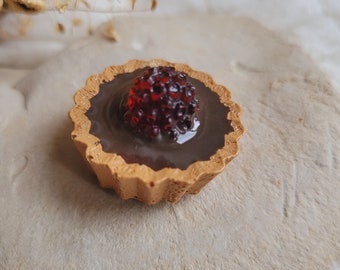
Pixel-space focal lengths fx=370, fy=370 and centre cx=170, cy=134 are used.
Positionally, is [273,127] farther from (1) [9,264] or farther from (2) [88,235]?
(1) [9,264]

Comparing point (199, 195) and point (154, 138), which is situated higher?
point (154, 138)

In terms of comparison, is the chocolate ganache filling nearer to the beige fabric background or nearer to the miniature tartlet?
the miniature tartlet

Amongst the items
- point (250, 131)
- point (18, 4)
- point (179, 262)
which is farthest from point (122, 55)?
point (179, 262)

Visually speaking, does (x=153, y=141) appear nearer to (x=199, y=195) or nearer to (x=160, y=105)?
(x=160, y=105)

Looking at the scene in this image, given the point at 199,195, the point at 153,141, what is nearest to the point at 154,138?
the point at 153,141

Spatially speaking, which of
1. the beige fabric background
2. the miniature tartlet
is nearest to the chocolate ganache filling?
the miniature tartlet

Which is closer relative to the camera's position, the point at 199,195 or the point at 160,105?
the point at 160,105

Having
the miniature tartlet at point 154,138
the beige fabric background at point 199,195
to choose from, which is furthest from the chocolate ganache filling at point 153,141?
the beige fabric background at point 199,195
